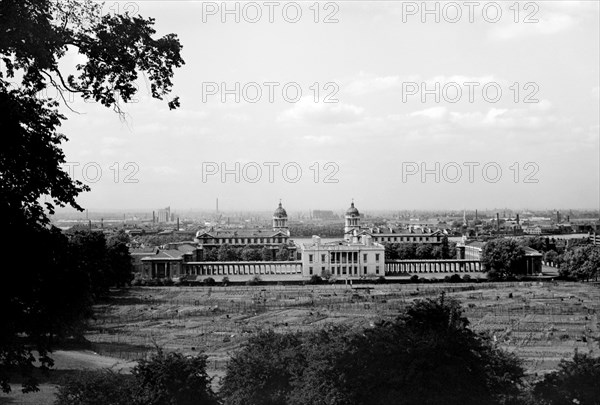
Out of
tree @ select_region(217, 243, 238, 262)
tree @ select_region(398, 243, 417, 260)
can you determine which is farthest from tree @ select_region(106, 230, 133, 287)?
tree @ select_region(398, 243, 417, 260)

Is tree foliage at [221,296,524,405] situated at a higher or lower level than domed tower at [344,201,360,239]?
lower

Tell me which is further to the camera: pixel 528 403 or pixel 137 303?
pixel 137 303

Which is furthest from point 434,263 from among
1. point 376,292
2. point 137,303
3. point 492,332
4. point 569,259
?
point 492,332

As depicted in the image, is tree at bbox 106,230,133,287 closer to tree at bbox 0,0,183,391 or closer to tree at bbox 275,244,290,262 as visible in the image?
tree at bbox 275,244,290,262

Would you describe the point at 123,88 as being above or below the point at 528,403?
above

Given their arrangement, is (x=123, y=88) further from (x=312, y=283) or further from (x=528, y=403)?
(x=312, y=283)

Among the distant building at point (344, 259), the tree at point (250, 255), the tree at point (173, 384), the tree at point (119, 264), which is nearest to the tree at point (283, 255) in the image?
the tree at point (250, 255)

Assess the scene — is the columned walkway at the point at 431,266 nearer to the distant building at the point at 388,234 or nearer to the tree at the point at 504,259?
the tree at the point at 504,259
